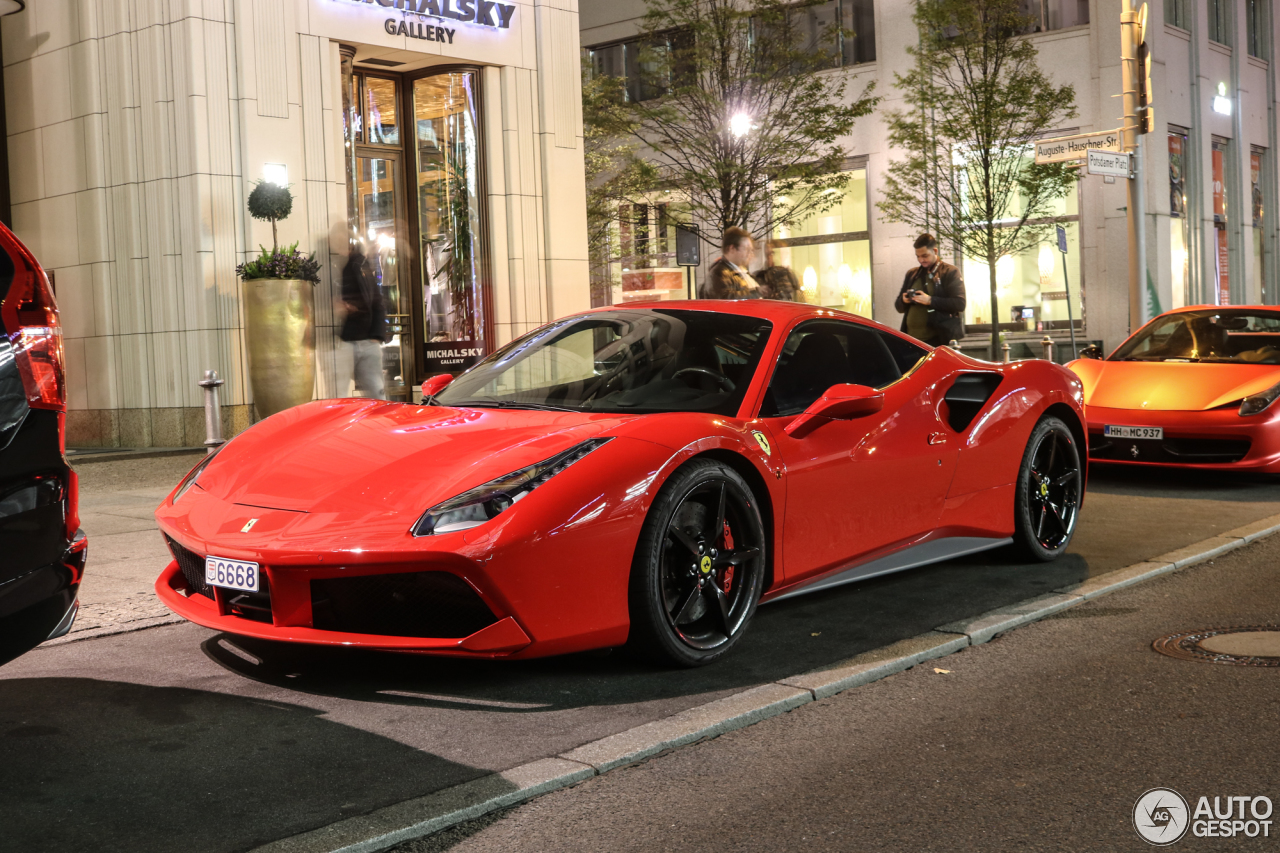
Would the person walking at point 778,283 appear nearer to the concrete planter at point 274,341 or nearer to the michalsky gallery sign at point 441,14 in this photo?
the concrete planter at point 274,341

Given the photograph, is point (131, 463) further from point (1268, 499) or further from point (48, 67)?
point (1268, 499)

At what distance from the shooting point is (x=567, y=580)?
407 centimetres

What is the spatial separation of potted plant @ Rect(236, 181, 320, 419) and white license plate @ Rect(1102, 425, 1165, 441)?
24.1 feet

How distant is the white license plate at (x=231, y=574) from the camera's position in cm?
410

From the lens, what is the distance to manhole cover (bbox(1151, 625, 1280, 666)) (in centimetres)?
470

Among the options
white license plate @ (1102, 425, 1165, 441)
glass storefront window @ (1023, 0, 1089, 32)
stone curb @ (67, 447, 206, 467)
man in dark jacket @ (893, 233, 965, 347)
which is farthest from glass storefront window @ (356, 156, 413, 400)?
glass storefront window @ (1023, 0, 1089, 32)

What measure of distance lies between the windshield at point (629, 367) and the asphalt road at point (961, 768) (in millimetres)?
1293

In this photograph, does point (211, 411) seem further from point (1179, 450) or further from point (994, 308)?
point (994, 308)

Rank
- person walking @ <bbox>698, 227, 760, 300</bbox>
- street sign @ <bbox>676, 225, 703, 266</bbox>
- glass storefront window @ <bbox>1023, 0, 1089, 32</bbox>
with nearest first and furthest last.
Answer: person walking @ <bbox>698, 227, 760, 300</bbox> → street sign @ <bbox>676, 225, 703, 266</bbox> → glass storefront window @ <bbox>1023, 0, 1089, 32</bbox>

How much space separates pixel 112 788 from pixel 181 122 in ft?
35.3

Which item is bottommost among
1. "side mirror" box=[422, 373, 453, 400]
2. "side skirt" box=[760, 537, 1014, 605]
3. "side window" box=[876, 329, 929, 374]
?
"side skirt" box=[760, 537, 1014, 605]

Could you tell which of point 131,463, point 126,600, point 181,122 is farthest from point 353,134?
point 126,600

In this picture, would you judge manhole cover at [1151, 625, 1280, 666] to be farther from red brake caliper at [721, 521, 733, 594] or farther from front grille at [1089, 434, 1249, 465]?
front grille at [1089, 434, 1249, 465]

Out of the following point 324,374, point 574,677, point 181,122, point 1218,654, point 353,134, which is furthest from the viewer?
point 353,134
